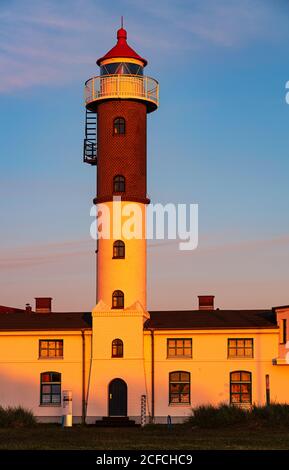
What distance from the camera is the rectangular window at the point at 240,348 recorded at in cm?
6103

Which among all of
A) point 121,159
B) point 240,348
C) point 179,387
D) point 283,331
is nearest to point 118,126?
point 121,159

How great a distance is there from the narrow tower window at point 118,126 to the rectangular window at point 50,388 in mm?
14603

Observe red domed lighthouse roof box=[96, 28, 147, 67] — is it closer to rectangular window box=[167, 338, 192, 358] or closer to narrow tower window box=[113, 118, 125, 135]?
narrow tower window box=[113, 118, 125, 135]

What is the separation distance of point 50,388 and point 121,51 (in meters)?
20.1

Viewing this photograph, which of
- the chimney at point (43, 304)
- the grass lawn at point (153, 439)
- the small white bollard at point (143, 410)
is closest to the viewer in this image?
the grass lawn at point (153, 439)

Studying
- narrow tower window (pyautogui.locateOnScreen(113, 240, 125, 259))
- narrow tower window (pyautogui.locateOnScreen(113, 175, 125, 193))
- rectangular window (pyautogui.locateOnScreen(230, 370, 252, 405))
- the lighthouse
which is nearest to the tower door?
the lighthouse

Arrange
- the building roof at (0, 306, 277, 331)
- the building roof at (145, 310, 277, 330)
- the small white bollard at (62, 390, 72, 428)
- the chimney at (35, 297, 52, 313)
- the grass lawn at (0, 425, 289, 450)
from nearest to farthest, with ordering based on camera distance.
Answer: the grass lawn at (0, 425, 289, 450) → the small white bollard at (62, 390, 72, 428) → the building roof at (145, 310, 277, 330) → the building roof at (0, 306, 277, 331) → the chimney at (35, 297, 52, 313)

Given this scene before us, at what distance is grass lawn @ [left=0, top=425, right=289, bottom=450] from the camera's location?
122 feet

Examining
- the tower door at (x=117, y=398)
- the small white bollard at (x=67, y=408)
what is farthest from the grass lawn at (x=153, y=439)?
the tower door at (x=117, y=398)

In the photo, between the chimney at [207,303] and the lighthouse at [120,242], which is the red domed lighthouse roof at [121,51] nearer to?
the lighthouse at [120,242]

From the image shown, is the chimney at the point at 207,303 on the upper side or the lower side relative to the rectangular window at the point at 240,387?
upper

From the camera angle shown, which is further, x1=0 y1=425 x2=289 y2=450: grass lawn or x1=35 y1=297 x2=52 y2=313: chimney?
x1=35 y1=297 x2=52 y2=313: chimney
